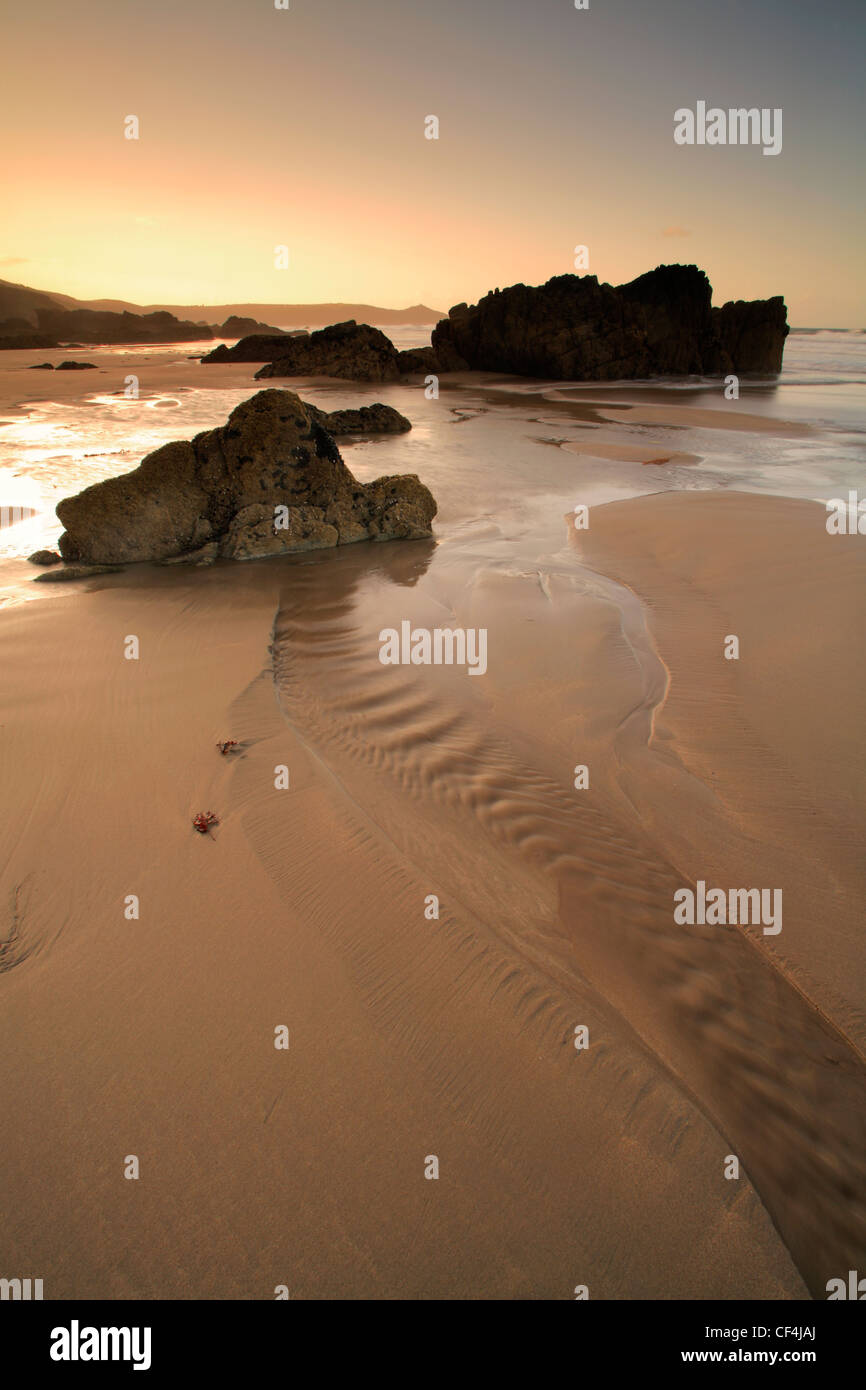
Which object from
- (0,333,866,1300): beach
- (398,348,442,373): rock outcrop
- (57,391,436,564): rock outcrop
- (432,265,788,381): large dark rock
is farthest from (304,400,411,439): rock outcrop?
(432,265,788,381): large dark rock

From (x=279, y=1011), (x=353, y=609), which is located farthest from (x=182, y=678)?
(x=279, y=1011)

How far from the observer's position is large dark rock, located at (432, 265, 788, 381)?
35406 mm

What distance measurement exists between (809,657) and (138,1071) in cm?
512

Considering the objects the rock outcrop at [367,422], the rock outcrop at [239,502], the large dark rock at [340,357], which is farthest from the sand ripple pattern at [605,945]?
the large dark rock at [340,357]

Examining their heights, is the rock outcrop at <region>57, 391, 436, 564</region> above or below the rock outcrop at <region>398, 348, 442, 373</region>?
below

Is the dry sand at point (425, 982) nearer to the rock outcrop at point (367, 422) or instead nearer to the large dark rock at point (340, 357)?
the rock outcrop at point (367, 422)

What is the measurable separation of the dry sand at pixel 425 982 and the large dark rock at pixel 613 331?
3592 centimetres

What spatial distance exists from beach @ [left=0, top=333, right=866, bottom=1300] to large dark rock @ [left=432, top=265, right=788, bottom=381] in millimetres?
34937

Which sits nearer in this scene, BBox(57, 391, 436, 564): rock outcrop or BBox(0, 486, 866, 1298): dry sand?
BBox(0, 486, 866, 1298): dry sand

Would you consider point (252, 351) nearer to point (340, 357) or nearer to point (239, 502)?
point (340, 357)

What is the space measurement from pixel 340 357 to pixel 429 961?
34093 millimetres
